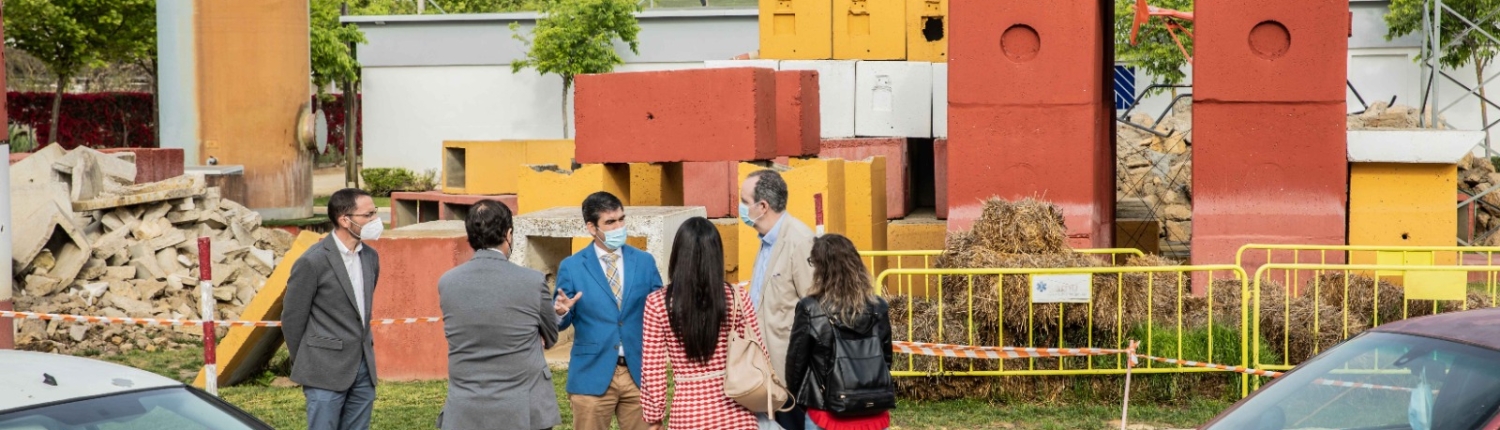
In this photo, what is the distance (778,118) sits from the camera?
1386cm

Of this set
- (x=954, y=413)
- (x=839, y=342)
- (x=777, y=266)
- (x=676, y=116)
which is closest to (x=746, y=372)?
(x=839, y=342)

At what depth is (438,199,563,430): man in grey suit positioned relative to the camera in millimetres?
6090

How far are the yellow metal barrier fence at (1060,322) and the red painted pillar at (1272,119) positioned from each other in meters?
2.35

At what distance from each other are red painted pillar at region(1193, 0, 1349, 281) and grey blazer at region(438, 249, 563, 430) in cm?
778

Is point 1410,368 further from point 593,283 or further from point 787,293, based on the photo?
point 593,283

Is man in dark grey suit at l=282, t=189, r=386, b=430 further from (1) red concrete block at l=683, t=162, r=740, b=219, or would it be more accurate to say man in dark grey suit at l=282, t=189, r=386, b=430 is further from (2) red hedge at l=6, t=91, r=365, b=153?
(2) red hedge at l=6, t=91, r=365, b=153

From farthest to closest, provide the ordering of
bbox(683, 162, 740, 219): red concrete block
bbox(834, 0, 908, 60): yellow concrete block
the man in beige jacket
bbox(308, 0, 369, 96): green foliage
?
bbox(308, 0, 369, 96): green foliage < bbox(834, 0, 908, 60): yellow concrete block < bbox(683, 162, 740, 219): red concrete block < the man in beige jacket

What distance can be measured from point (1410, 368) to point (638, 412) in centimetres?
334

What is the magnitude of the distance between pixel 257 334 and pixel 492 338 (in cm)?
567

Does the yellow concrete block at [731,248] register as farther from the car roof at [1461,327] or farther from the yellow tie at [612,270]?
the car roof at [1461,327]

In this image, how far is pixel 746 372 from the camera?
6086mm

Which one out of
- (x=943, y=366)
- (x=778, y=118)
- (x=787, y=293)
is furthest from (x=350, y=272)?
(x=778, y=118)

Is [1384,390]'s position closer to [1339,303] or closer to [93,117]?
[1339,303]

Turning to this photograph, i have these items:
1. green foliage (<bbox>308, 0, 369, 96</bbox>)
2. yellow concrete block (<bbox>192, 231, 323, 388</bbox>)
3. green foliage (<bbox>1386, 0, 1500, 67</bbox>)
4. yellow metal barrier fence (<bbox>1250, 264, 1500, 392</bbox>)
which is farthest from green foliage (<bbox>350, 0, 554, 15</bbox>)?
yellow metal barrier fence (<bbox>1250, 264, 1500, 392</bbox>)
